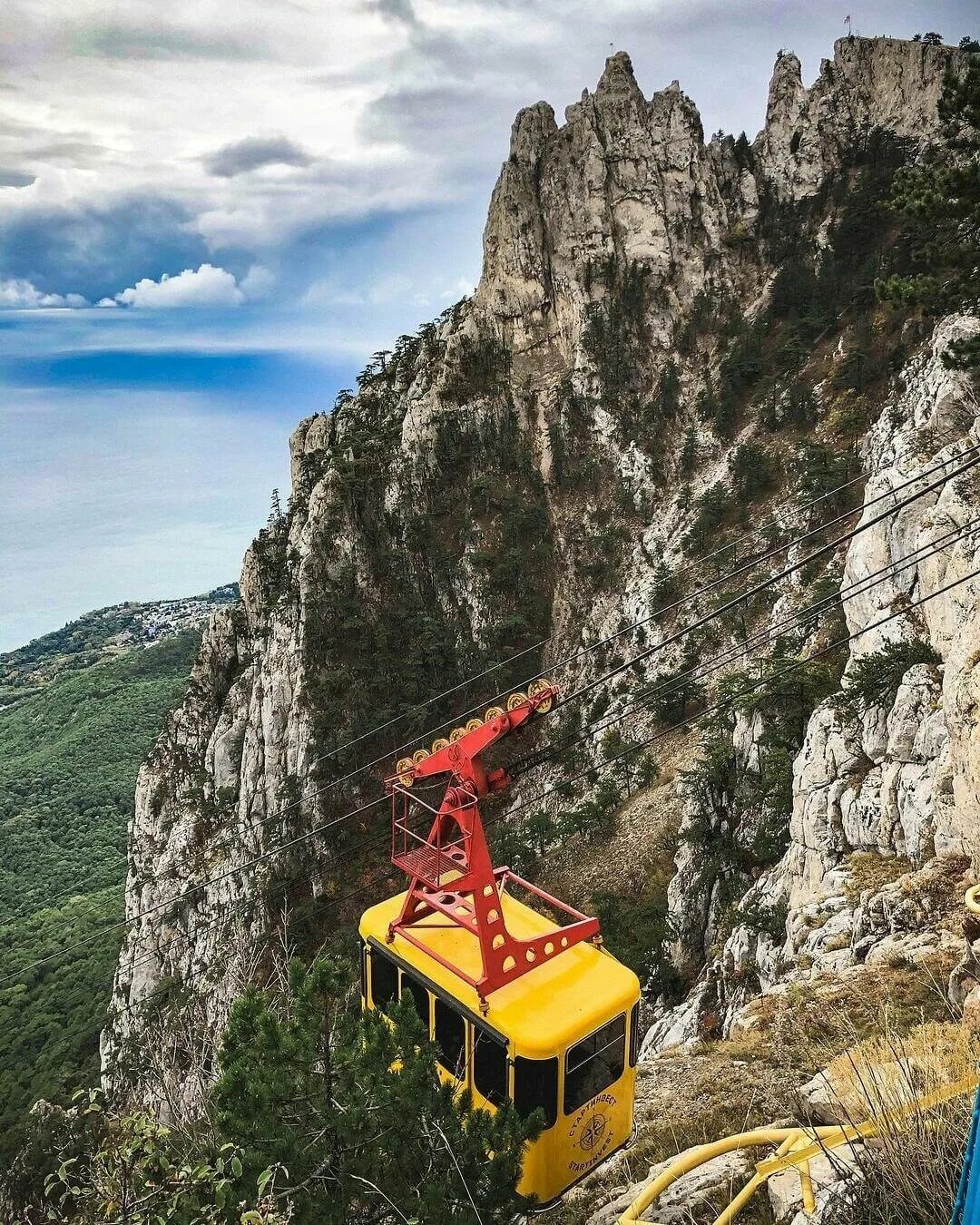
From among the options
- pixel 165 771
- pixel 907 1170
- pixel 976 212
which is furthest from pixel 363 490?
pixel 907 1170

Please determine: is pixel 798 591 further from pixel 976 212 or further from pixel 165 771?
pixel 165 771

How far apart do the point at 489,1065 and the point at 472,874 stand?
1.89m

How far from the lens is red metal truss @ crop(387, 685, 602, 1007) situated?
27.0ft

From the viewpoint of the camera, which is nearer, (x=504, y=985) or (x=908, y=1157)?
(x=908, y=1157)

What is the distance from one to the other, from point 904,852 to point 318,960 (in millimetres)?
9559

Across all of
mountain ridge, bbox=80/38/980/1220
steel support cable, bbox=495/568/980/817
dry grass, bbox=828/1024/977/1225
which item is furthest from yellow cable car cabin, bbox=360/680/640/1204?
mountain ridge, bbox=80/38/980/1220

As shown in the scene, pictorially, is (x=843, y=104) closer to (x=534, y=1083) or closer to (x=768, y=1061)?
(x=768, y=1061)

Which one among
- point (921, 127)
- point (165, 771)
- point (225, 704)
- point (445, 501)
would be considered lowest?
point (165, 771)

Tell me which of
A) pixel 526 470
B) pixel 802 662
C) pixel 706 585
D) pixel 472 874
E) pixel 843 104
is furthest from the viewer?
pixel 526 470

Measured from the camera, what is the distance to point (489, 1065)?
7.68 meters

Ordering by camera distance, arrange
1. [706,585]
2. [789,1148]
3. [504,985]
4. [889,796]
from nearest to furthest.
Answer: [789,1148]
[504,985]
[889,796]
[706,585]

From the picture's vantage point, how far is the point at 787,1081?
744cm

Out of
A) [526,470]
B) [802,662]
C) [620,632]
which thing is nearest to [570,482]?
[526,470]

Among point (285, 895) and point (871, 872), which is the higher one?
point (871, 872)
